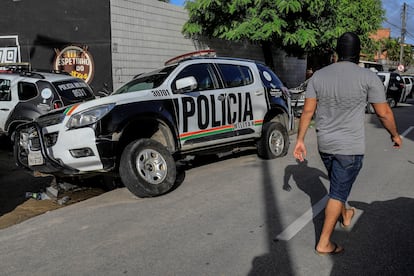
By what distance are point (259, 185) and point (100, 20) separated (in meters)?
8.22

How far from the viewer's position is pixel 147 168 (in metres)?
5.93

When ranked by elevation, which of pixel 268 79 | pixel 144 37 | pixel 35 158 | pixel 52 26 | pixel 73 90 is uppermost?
pixel 52 26

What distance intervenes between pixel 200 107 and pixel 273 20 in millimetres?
7884

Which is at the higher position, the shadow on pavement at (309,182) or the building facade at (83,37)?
the building facade at (83,37)

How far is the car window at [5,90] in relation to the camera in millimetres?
9211

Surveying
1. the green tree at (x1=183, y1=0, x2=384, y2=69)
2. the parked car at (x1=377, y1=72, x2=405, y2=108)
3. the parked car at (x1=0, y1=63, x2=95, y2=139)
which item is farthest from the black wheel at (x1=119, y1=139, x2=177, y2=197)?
the parked car at (x1=377, y1=72, x2=405, y2=108)

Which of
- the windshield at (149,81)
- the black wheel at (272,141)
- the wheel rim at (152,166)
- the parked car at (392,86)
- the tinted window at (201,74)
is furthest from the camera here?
the parked car at (392,86)

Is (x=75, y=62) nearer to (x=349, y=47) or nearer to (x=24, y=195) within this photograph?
(x=24, y=195)

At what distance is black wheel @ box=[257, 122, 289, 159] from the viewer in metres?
8.12

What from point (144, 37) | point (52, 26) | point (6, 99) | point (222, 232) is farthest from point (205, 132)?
point (144, 37)

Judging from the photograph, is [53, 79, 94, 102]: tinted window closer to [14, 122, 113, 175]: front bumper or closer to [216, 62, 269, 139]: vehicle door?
[14, 122, 113, 175]: front bumper

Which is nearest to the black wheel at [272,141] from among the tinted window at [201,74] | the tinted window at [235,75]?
the tinted window at [235,75]

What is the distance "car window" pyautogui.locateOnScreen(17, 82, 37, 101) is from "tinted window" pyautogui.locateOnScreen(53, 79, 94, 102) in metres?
0.50

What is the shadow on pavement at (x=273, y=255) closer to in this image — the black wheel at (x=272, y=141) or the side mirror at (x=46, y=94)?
the black wheel at (x=272, y=141)
